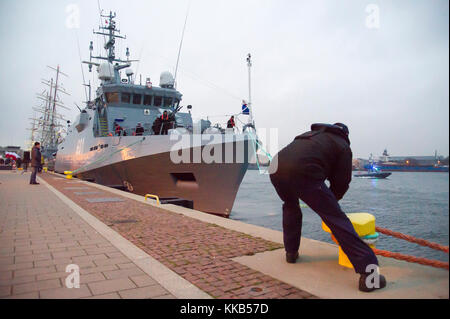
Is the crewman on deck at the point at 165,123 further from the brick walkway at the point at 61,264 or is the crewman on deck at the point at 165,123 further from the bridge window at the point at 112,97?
the brick walkway at the point at 61,264

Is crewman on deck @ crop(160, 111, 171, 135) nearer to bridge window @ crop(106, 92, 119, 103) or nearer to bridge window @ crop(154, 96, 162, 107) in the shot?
bridge window @ crop(154, 96, 162, 107)

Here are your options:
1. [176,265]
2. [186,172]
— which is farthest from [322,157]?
[186,172]

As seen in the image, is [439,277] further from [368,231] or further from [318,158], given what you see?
[318,158]

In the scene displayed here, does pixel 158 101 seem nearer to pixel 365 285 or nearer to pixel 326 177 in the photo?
pixel 326 177

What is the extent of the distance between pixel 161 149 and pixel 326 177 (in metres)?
8.60

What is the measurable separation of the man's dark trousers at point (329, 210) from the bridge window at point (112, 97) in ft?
46.2

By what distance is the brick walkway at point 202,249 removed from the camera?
2431mm

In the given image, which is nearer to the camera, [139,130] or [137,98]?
[139,130]

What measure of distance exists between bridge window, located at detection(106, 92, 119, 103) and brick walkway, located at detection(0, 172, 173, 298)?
11.0 meters

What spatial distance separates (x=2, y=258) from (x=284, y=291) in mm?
2970

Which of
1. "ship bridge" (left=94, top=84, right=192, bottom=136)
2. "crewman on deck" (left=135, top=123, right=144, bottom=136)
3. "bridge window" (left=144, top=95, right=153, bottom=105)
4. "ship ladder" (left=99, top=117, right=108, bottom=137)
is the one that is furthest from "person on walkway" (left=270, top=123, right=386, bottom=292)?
"ship ladder" (left=99, top=117, right=108, bottom=137)

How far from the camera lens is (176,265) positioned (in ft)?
9.78

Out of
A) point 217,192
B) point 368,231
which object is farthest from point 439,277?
point 217,192

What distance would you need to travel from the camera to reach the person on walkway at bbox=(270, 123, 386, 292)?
7.70ft
